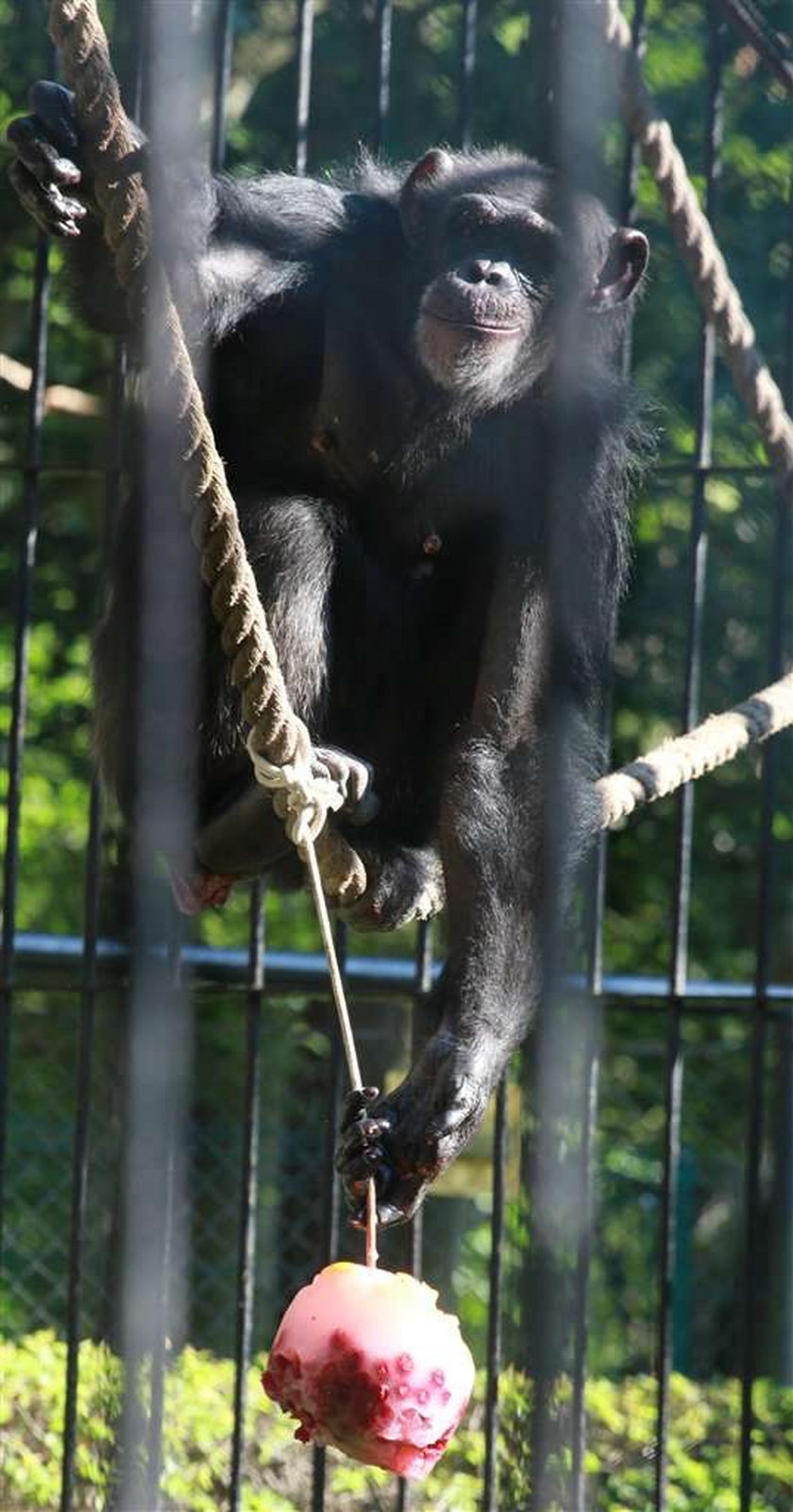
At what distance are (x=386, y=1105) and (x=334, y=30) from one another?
4010 mm

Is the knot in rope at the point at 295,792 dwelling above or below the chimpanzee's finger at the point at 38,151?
below

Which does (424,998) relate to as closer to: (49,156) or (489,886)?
(489,886)

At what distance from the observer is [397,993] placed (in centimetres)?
333

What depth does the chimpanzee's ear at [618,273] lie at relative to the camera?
116 inches

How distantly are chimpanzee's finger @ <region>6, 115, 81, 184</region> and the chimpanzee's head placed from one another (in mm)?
742

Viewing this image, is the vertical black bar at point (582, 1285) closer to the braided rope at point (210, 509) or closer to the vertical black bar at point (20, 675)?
the braided rope at point (210, 509)

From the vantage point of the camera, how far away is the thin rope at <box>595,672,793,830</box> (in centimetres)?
262

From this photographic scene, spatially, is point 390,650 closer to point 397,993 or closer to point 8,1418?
point 397,993

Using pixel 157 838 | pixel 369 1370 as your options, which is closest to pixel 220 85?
pixel 157 838

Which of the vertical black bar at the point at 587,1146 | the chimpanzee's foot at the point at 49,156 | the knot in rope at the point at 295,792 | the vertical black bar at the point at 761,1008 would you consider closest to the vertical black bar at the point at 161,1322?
the vertical black bar at the point at 587,1146

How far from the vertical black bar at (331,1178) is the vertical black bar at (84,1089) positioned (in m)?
0.40

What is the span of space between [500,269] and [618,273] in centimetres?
24

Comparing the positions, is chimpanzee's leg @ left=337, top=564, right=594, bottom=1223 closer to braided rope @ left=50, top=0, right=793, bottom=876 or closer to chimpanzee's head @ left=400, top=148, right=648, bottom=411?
braided rope @ left=50, top=0, right=793, bottom=876

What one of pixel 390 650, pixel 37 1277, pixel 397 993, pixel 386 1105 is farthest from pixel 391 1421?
pixel 37 1277
